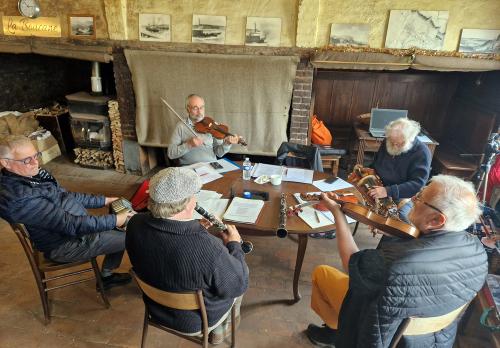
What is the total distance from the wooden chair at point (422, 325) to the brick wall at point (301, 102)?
316 centimetres

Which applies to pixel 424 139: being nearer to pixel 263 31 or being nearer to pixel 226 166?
pixel 263 31

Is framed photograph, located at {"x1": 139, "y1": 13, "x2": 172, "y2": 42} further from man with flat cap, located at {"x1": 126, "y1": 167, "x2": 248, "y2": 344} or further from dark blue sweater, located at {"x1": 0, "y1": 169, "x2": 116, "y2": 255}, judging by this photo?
man with flat cap, located at {"x1": 126, "y1": 167, "x2": 248, "y2": 344}

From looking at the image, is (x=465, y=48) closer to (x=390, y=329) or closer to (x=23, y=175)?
(x=390, y=329)

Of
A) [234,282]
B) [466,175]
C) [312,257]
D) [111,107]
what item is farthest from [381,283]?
[111,107]

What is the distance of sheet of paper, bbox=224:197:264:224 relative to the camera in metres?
2.22

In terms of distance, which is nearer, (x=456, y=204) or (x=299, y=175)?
(x=456, y=204)

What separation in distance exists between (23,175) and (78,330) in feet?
3.70

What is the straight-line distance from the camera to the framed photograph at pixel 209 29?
3.97 metres

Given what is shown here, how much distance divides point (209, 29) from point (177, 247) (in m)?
3.29

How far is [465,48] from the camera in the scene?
12.4ft

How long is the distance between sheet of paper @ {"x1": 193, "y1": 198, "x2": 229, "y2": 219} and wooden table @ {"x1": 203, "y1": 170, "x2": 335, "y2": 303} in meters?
0.10

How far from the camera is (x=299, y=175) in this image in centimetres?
296

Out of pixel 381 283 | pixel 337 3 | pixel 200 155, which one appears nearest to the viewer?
A: pixel 381 283

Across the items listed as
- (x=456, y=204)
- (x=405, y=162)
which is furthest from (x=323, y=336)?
(x=405, y=162)
